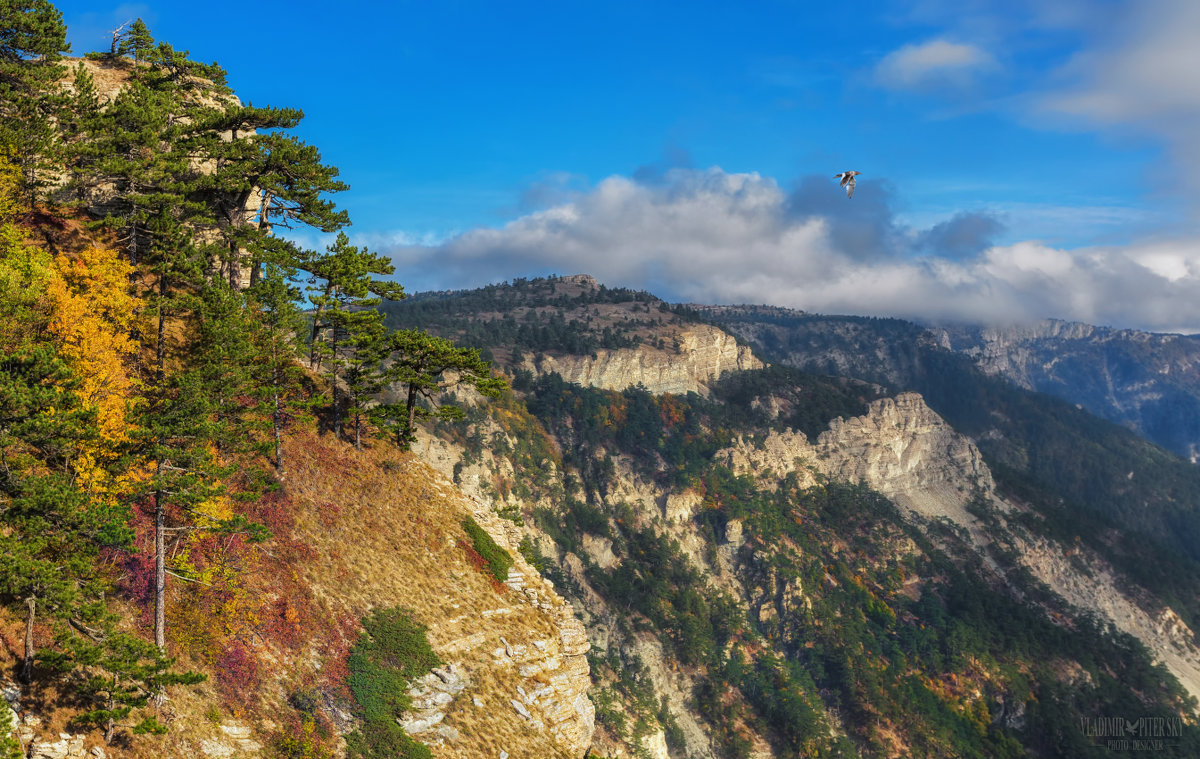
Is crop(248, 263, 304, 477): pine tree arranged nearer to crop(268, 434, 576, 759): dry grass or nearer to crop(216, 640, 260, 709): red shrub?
crop(268, 434, 576, 759): dry grass

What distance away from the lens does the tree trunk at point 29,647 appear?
69.5 feet

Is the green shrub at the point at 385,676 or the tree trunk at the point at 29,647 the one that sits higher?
the tree trunk at the point at 29,647

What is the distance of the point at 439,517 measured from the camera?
46031mm

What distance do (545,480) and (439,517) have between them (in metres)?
113

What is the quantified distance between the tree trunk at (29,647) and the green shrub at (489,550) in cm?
2569

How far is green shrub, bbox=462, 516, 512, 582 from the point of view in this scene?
45.1m

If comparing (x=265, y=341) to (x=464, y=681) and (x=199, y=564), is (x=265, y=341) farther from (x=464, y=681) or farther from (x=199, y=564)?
(x=464, y=681)

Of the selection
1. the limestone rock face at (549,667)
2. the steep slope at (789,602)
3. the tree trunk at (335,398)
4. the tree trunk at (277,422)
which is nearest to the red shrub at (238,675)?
the tree trunk at (277,422)

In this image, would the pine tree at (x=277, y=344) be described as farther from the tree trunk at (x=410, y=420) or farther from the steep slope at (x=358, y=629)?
the tree trunk at (x=410, y=420)

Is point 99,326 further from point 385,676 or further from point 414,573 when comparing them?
point 385,676

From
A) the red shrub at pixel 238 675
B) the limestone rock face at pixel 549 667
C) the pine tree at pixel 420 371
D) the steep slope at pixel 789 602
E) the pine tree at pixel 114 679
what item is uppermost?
the pine tree at pixel 420 371

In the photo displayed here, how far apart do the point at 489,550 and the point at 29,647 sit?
2698cm

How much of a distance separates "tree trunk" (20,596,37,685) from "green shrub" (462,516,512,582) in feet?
84.3

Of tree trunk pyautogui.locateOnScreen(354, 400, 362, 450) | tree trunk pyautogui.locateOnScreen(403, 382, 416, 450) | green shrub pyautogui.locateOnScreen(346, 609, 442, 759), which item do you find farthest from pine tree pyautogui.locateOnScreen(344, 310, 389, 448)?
green shrub pyautogui.locateOnScreen(346, 609, 442, 759)
